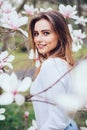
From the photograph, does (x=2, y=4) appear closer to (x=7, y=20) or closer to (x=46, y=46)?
(x=7, y=20)

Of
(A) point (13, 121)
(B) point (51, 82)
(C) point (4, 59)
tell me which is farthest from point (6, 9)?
(A) point (13, 121)

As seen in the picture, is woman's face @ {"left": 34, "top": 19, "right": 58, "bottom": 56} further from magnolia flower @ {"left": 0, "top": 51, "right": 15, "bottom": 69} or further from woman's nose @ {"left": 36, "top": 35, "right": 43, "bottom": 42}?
magnolia flower @ {"left": 0, "top": 51, "right": 15, "bottom": 69}

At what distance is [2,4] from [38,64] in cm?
45

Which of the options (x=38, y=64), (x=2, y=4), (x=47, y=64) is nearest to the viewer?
(x=47, y=64)

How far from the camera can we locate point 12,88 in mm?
694

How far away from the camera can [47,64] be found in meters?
1.57

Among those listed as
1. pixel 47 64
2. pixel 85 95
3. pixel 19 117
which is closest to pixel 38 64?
pixel 47 64

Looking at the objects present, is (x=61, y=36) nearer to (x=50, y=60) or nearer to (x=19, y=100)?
(x=50, y=60)

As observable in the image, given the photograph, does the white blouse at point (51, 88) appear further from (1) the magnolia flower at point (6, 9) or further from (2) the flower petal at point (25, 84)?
(2) the flower petal at point (25, 84)

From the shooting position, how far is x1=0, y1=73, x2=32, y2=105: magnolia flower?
66 cm

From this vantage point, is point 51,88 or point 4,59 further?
point 4,59

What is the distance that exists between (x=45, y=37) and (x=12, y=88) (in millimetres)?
931

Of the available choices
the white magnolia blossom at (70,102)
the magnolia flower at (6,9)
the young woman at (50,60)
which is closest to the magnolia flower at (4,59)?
the young woman at (50,60)

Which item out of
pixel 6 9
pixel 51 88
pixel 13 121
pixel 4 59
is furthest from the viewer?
pixel 13 121
